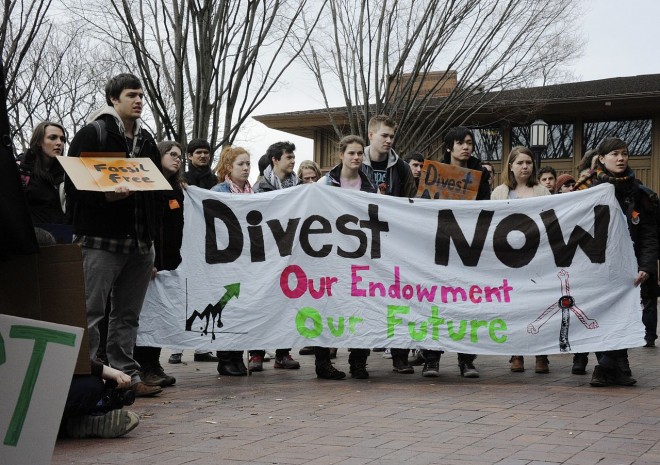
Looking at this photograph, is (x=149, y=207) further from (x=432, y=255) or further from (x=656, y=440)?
(x=656, y=440)

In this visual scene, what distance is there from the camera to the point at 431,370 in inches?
329

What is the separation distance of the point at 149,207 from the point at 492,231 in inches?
118

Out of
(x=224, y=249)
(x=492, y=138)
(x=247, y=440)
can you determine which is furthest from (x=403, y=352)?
(x=492, y=138)

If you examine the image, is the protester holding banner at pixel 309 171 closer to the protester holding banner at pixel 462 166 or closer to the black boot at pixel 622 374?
the protester holding banner at pixel 462 166

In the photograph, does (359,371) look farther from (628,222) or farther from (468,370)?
(628,222)

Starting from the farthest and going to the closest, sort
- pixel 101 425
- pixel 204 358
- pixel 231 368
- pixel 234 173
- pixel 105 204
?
pixel 204 358 < pixel 234 173 < pixel 231 368 < pixel 105 204 < pixel 101 425

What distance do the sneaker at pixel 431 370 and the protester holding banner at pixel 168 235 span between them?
2.11 meters

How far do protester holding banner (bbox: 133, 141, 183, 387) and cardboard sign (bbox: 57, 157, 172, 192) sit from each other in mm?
1192

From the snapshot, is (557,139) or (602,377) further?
(557,139)

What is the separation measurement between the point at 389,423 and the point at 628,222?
10.8 ft

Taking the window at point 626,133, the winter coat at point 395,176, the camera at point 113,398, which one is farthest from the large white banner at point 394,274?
the window at point 626,133

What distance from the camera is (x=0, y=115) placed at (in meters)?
3.20

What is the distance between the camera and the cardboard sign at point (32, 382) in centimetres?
348

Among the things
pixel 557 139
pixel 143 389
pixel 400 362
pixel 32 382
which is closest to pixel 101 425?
pixel 143 389
